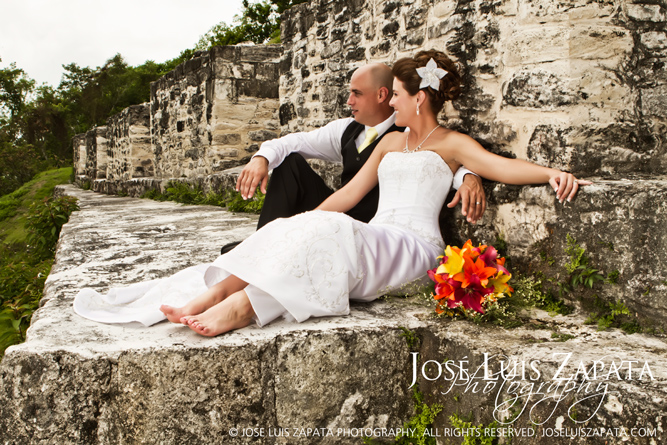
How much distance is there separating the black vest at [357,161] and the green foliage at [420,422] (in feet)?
4.40

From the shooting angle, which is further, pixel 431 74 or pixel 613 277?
pixel 431 74

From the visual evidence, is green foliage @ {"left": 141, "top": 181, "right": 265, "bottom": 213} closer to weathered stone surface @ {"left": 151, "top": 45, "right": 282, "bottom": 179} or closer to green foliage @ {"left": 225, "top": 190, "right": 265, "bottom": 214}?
green foliage @ {"left": 225, "top": 190, "right": 265, "bottom": 214}

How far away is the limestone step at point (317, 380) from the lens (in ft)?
4.95

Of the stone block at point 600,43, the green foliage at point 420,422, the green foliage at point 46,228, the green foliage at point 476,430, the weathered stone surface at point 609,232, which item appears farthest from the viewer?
the green foliage at point 46,228

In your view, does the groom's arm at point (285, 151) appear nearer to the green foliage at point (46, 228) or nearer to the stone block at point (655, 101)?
the stone block at point (655, 101)

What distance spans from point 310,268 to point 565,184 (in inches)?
41.9

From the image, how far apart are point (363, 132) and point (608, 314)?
6.08 feet

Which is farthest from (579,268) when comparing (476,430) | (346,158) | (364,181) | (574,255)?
(346,158)

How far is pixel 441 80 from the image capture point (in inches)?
103

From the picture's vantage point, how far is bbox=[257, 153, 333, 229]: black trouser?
3.06 meters

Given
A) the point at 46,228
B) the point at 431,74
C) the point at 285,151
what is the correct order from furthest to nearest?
the point at 46,228
the point at 285,151
the point at 431,74

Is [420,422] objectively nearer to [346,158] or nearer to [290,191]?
[290,191]

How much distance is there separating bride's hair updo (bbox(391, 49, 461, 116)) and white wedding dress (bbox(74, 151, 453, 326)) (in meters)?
0.36

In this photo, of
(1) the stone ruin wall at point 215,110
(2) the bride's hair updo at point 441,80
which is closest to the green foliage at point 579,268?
(2) the bride's hair updo at point 441,80
